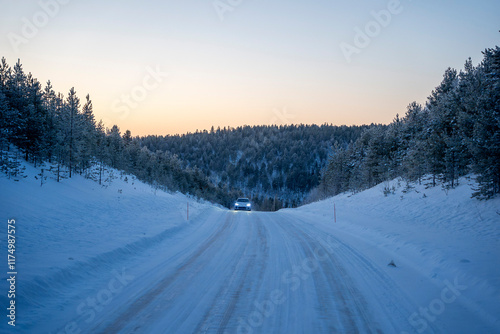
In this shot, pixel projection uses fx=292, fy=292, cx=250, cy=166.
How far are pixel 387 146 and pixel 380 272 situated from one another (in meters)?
31.8

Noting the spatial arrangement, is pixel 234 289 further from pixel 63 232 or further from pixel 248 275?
pixel 63 232

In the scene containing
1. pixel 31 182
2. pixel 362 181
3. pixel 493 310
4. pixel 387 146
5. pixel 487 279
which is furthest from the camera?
pixel 362 181

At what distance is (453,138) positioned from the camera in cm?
1700

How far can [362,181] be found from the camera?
130ft

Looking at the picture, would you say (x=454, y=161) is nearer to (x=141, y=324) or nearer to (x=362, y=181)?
(x=141, y=324)

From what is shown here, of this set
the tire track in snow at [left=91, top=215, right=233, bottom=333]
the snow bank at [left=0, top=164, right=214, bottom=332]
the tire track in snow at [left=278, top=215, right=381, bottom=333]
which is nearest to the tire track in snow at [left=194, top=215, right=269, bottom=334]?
the tire track in snow at [left=91, top=215, right=233, bottom=333]

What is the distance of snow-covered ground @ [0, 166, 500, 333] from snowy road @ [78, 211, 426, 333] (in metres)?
0.03

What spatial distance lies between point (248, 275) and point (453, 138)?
16.0 metres

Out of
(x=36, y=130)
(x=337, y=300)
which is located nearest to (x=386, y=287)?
(x=337, y=300)

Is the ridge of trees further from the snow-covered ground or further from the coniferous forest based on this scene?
the snow-covered ground

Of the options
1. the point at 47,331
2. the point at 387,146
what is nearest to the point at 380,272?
the point at 47,331

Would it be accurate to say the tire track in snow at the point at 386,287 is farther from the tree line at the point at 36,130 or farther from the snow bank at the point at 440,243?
the tree line at the point at 36,130

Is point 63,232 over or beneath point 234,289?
over

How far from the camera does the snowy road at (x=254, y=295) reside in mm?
4754
